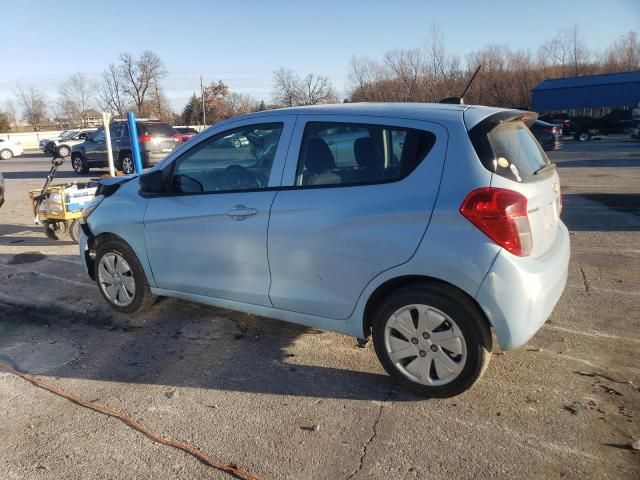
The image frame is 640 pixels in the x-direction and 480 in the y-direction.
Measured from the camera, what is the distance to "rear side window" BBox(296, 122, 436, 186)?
312 cm

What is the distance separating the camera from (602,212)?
869 centimetres

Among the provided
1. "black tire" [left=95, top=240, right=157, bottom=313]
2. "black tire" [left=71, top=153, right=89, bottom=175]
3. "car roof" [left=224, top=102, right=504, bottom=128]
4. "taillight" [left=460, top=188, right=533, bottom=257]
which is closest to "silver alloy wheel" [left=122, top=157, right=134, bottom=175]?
"black tire" [left=71, top=153, right=89, bottom=175]

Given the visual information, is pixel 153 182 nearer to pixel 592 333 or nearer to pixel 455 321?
pixel 455 321

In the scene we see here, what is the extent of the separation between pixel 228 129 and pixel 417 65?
41255 millimetres

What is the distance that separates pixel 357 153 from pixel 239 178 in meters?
1.01

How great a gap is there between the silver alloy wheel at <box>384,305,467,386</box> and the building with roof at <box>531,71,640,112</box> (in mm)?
43973

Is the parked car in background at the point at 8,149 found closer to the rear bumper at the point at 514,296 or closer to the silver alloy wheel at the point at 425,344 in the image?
the silver alloy wheel at the point at 425,344

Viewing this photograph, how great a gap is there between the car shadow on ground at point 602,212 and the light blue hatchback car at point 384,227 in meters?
4.80

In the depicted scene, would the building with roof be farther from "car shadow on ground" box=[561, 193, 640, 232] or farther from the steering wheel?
the steering wheel

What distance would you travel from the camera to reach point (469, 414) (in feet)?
10.0

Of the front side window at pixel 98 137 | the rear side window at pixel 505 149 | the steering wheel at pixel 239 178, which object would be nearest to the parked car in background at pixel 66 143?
the front side window at pixel 98 137

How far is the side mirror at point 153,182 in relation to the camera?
13.8 ft

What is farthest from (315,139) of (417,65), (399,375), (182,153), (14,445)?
(417,65)

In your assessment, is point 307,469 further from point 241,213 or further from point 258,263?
point 241,213
